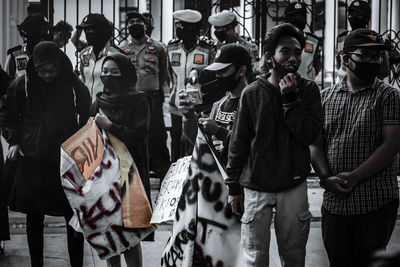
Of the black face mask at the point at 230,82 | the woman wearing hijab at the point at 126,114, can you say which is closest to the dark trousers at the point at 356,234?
the black face mask at the point at 230,82

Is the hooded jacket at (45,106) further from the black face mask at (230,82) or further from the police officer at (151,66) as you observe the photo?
the police officer at (151,66)

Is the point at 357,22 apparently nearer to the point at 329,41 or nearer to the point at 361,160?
the point at 361,160

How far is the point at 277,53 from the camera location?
4.46 meters

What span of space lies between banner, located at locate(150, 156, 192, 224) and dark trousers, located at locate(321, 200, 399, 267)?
3.19 feet

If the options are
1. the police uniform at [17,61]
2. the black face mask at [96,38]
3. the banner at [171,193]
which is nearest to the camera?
the banner at [171,193]

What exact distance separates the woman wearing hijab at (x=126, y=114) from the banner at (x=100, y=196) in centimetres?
9

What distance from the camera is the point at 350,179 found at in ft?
14.8

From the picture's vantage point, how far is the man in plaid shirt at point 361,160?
449 cm

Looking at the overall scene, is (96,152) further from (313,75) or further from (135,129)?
(313,75)

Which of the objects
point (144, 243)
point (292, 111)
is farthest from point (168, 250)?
point (144, 243)

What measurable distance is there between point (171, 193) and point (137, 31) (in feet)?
16.2

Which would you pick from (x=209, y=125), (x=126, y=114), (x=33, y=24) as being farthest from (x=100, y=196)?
(x=33, y=24)

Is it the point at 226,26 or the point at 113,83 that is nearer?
the point at 113,83

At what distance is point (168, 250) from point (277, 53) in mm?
1413
